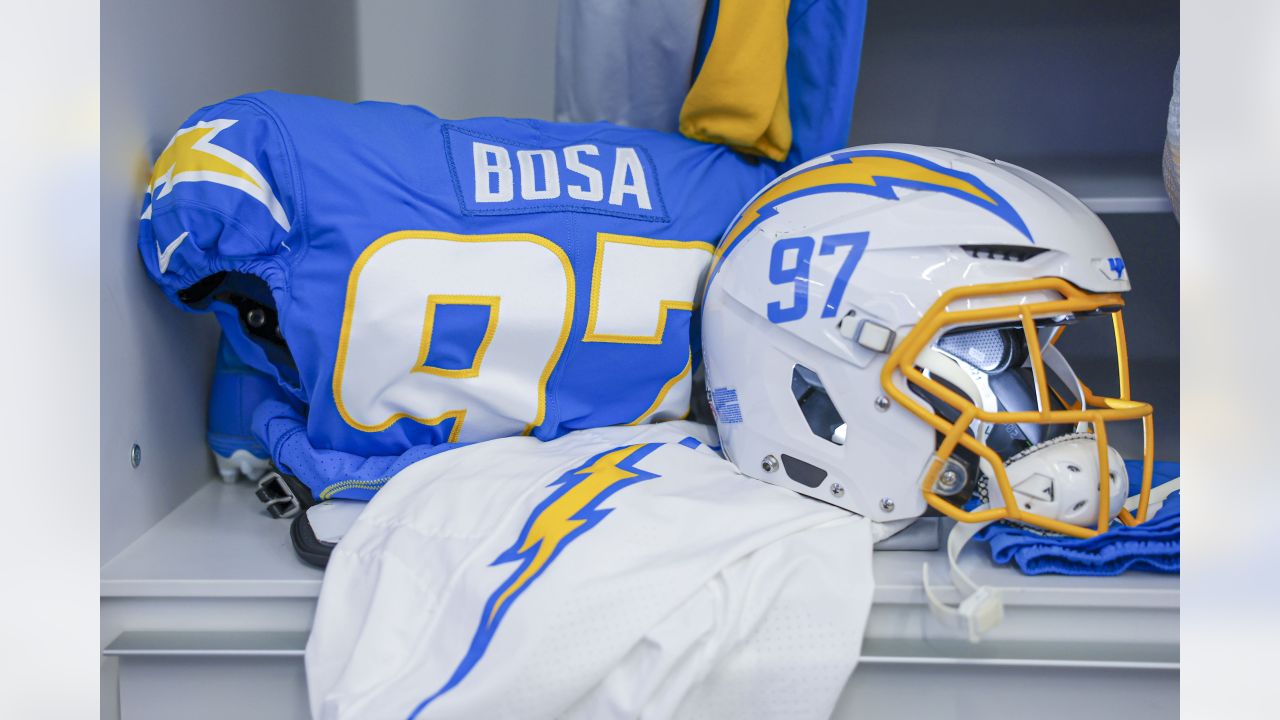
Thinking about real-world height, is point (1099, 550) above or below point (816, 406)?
below

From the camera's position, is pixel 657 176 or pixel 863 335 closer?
pixel 863 335

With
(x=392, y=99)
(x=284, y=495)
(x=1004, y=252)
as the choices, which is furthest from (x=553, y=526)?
(x=392, y=99)

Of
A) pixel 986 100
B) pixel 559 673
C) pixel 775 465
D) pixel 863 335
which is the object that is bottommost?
pixel 559 673

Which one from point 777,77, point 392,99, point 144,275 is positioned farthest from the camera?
point 392,99

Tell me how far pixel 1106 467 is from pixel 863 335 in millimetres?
244

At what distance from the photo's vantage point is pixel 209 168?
90 cm

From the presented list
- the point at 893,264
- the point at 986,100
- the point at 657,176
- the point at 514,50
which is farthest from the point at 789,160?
the point at 514,50

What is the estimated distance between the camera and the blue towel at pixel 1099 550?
0.86m

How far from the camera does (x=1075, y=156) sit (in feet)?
4.82

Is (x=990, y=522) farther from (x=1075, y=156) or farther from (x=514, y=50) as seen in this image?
(x=514, y=50)

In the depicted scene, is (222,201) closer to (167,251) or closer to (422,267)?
(167,251)

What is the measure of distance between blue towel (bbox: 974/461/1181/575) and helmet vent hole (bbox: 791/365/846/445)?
169 mm

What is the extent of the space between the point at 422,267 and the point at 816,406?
397 mm

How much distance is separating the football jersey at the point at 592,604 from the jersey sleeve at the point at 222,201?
0.27 meters
